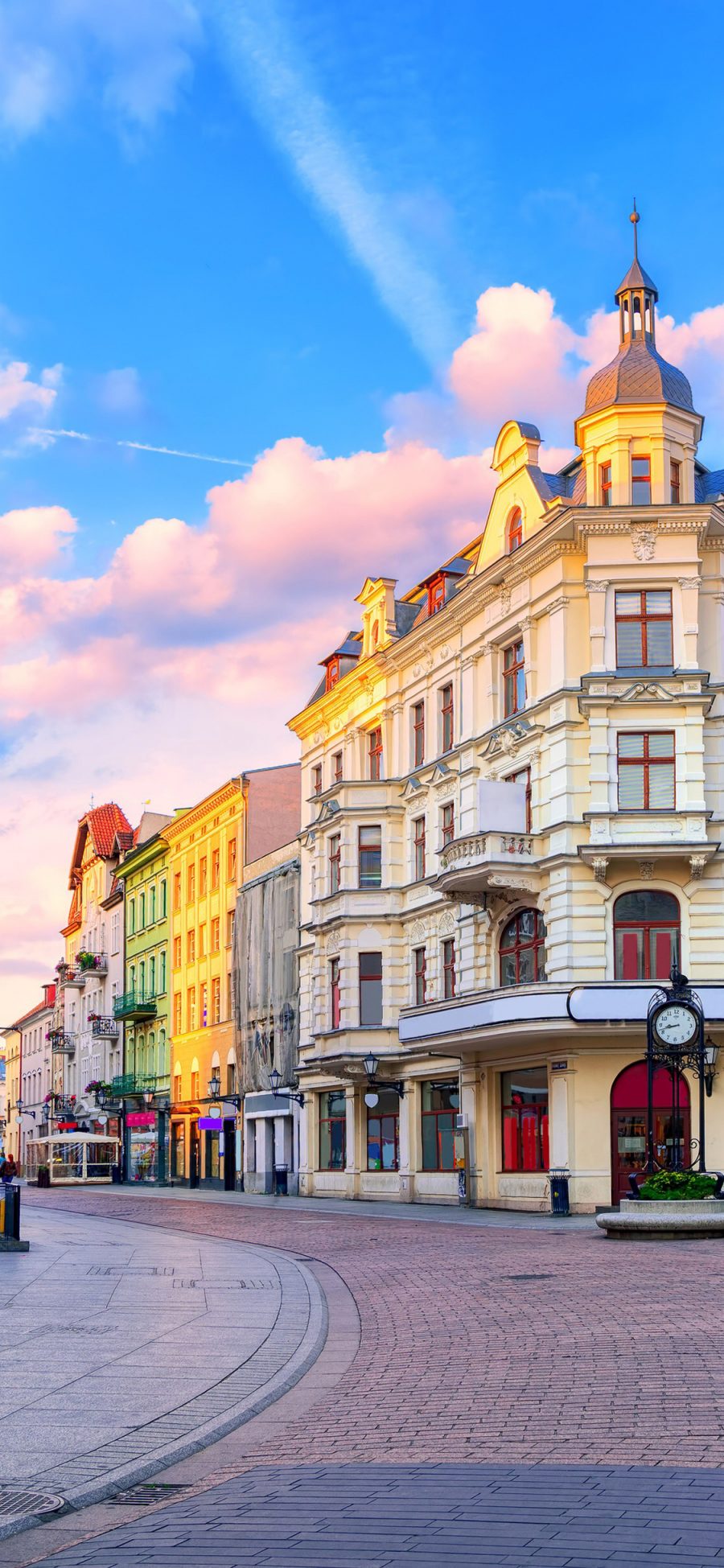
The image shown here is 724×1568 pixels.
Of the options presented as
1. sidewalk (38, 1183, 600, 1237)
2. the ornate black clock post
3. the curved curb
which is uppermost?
the ornate black clock post

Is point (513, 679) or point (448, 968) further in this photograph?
point (448, 968)

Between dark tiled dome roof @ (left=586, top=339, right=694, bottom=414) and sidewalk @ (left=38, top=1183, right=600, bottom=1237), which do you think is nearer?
sidewalk @ (left=38, top=1183, right=600, bottom=1237)

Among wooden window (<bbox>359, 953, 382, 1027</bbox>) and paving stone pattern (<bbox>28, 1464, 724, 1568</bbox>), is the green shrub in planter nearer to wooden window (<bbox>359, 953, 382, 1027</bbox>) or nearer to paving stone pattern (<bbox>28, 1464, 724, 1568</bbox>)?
paving stone pattern (<bbox>28, 1464, 724, 1568</bbox>)

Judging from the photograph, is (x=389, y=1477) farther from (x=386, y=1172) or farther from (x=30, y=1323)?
(x=386, y=1172)

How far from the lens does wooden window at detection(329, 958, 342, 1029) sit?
47594 mm

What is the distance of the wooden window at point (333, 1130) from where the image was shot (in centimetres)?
4897

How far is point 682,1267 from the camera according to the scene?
1919cm

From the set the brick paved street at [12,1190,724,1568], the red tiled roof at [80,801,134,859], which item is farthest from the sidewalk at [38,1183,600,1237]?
the red tiled roof at [80,801,134,859]

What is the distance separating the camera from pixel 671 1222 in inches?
947

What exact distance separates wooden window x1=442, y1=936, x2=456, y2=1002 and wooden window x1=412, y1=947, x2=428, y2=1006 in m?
1.42

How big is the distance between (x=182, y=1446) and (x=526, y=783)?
29.7m

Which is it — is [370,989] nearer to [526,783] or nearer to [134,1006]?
[526,783]

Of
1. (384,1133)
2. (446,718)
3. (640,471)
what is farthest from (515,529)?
(384,1133)

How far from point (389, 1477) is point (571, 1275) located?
447 inches
